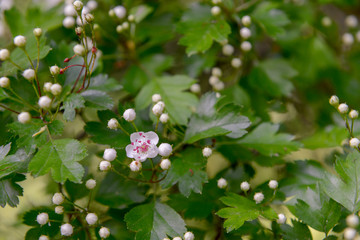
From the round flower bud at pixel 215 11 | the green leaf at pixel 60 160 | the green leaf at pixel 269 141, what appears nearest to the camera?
the green leaf at pixel 60 160

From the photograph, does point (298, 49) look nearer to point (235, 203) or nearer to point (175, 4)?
point (175, 4)

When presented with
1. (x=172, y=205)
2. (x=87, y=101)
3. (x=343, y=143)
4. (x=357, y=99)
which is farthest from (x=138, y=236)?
(x=357, y=99)

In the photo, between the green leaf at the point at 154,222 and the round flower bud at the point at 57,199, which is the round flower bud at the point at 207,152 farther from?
the round flower bud at the point at 57,199

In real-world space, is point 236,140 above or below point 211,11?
below

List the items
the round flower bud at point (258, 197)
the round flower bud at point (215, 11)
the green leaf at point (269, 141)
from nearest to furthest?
the round flower bud at point (258, 197), the green leaf at point (269, 141), the round flower bud at point (215, 11)

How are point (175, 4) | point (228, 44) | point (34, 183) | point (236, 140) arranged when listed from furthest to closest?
1. point (175, 4)
2. point (34, 183)
3. point (228, 44)
4. point (236, 140)

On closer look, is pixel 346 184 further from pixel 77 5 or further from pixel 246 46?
pixel 77 5

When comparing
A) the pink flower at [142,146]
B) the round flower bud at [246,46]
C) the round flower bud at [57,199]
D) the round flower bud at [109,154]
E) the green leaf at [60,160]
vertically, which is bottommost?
the round flower bud at [57,199]

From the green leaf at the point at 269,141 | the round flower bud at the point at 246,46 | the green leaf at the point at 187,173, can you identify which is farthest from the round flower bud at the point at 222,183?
the round flower bud at the point at 246,46
